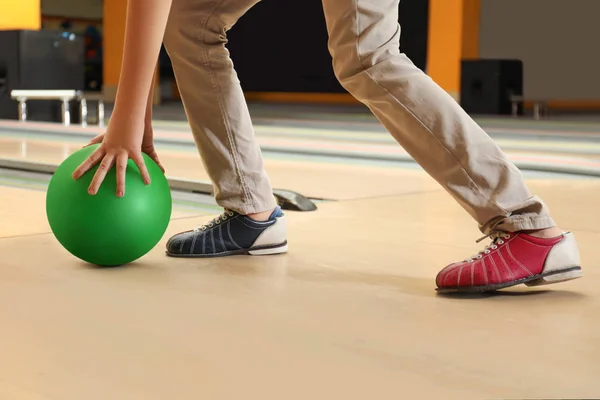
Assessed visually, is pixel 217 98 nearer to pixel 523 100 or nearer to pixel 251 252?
pixel 251 252

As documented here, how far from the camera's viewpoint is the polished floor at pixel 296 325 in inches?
46.6

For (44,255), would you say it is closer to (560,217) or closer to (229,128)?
(229,128)

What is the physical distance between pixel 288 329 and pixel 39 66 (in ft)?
22.4

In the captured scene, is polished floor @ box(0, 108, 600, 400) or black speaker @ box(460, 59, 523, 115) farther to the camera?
black speaker @ box(460, 59, 523, 115)

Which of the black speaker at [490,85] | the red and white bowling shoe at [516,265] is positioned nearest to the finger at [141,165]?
the red and white bowling shoe at [516,265]

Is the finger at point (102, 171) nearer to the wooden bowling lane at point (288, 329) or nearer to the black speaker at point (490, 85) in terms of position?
the wooden bowling lane at point (288, 329)

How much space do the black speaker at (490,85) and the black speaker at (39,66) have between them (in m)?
4.28

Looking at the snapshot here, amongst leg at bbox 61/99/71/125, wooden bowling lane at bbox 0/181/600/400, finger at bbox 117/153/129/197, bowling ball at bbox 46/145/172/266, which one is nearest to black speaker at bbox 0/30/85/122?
leg at bbox 61/99/71/125

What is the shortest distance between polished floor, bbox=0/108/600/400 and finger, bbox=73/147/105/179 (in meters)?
→ 0.21

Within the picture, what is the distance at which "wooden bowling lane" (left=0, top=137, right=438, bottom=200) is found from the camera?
11.3ft

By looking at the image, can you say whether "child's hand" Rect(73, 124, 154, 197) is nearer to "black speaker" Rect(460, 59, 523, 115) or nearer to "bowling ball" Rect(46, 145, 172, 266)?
"bowling ball" Rect(46, 145, 172, 266)

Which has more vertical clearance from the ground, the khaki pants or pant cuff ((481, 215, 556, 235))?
the khaki pants

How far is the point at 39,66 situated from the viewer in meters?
7.78

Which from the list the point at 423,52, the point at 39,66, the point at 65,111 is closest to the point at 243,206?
the point at 65,111
